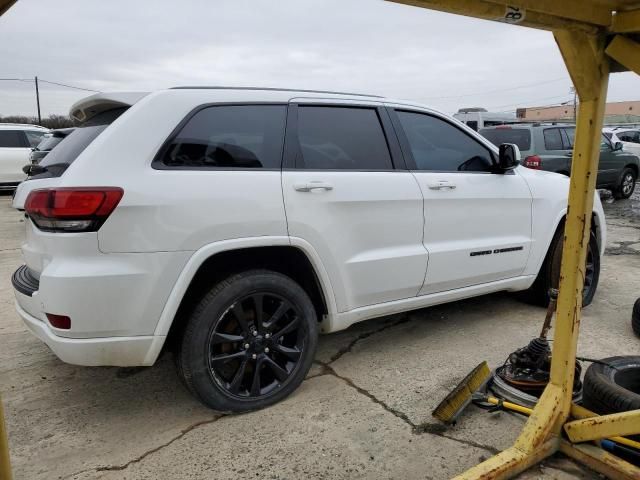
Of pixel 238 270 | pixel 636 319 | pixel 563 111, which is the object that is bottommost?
pixel 636 319

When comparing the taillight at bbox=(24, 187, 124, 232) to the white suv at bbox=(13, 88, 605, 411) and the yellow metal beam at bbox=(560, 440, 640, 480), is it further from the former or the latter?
the yellow metal beam at bbox=(560, 440, 640, 480)

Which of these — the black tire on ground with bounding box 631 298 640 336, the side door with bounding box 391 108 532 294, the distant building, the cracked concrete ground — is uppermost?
the distant building

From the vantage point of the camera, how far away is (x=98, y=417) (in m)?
2.87

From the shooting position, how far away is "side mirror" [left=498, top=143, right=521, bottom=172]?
12.6 feet

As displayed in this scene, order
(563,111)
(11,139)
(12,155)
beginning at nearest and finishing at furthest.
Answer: (12,155)
(11,139)
(563,111)

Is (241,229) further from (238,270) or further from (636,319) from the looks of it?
(636,319)

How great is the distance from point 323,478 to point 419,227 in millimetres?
1718

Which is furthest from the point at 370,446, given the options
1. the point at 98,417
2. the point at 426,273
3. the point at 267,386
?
the point at 98,417

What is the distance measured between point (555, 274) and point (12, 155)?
13.6 m

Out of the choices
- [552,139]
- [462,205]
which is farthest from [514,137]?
[462,205]

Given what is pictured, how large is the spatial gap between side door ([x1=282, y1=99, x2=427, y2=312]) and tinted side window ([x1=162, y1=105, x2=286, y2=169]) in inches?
3.9

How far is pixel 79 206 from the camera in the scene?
2359 millimetres

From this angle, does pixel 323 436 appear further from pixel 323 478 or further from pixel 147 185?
pixel 147 185

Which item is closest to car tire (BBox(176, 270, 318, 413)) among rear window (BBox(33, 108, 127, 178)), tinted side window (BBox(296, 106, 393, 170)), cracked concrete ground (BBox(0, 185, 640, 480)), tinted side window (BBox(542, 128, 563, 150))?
cracked concrete ground (BBox(0, 185, 640, 480))
